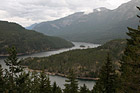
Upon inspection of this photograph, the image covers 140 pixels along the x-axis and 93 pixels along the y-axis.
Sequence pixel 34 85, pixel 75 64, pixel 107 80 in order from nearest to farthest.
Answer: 1. pixel 107 80
2. pixel 34 85
3. pixel 75 64

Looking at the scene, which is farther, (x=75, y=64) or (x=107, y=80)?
(x=75, y=64)

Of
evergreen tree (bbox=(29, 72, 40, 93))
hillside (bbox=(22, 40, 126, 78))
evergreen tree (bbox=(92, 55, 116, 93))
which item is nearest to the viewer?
evergreen tree (bbox=(92, 55, 116, 93))

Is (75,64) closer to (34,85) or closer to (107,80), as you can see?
(34,85)

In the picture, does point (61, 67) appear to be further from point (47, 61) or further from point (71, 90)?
point (71, 90)

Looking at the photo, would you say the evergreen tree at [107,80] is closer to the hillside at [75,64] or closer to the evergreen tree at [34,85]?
the evergreen tree at [34,85]

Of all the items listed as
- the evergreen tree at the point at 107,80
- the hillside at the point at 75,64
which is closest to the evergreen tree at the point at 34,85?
the evergreen tree at the point at 107,80

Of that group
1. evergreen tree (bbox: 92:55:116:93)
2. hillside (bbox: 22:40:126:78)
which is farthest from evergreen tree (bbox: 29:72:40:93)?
hillside (bbox: 22:40:126:78)

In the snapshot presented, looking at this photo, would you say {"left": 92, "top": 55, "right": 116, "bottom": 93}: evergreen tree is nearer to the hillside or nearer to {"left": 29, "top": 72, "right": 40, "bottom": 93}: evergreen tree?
{"left": 29, "top": 72, "right": 40, "bottom": 93}: evergreen tree

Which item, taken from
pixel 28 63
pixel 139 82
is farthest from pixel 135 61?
pixel 28 63

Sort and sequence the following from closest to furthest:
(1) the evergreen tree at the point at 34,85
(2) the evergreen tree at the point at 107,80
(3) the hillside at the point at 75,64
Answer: (2) the evergreen tree at the point at 107,80
(1) the evergreen tree at the point at 34,85
(3) the hillside at the point at 75,64

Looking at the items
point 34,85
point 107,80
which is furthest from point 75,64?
point 107,80

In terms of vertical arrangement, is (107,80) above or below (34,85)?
above

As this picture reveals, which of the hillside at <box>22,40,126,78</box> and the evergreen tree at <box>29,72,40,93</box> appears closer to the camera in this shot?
the evergreen tree at <box>29,72,40,93</box>

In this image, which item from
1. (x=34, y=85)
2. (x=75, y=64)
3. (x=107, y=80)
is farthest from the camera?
(x=75, y=64)
